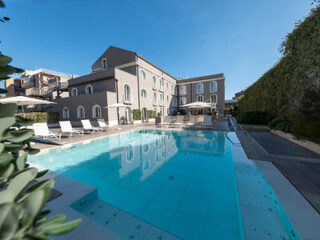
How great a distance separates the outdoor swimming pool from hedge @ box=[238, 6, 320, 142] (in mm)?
2959

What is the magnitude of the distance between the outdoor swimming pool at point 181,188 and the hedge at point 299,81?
2.96 meters

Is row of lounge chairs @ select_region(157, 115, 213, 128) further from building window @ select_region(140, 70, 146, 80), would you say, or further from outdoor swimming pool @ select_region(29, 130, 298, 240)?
building window @ select_region(140, 70, 146, 80)

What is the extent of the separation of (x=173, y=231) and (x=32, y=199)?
2.38m

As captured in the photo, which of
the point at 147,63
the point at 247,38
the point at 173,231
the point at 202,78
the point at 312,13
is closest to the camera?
the point at 173,231

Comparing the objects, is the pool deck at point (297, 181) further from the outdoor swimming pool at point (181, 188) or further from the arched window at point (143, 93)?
the arched window at point (143, 93)

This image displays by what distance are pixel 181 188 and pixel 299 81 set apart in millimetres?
7486

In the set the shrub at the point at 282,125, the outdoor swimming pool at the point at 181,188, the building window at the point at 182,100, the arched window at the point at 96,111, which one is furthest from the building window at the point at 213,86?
the outdoor swimming pool at the point at 181,188

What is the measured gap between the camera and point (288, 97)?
7176 millimetres

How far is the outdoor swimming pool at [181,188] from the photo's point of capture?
211 cm

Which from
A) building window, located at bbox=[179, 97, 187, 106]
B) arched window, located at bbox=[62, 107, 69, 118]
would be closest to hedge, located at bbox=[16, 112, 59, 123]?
arched window, located at bbox=[62, 107, 69, 118]

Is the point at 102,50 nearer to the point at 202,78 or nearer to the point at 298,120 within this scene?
the point at 202,78

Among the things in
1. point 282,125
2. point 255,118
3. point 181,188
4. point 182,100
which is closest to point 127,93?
point 255,118

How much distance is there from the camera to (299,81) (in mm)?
5836

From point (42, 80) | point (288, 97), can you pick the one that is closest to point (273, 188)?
point (288, 97)
